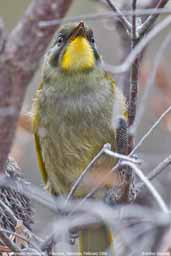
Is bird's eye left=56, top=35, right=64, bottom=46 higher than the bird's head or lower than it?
higher

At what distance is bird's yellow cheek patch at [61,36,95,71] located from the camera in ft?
11.6

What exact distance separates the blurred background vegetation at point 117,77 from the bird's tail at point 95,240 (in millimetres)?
308

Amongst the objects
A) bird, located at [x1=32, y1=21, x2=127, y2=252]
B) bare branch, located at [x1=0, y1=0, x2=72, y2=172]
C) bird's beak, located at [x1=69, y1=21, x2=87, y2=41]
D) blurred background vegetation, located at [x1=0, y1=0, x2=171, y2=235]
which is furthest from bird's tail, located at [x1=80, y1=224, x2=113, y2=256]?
bare branch, located at [x1=0, y1=0, x2=72, y2=172]

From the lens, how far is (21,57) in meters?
1.92

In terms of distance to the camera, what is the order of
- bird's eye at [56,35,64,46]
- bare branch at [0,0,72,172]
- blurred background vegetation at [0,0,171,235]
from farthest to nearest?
blurred background vegetation at [0,0,171,235] < bird's eye at [56,35,64,46] < bare branch at [0,0,72,172]

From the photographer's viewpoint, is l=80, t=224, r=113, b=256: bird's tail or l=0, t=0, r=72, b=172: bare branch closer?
l=0, t=0, r=72, b=172: bare branch

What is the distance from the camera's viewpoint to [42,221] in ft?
13.0

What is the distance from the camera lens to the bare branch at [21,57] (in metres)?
1.92

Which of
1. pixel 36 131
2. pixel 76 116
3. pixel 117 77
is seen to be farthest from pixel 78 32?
pixel 117 77

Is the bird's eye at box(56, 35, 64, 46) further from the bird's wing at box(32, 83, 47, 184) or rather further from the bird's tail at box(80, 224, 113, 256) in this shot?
the bird's tail at box(80, 224, 113, 256)

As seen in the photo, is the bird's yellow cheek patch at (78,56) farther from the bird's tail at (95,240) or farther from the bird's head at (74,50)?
the bird's tail at (95,240)

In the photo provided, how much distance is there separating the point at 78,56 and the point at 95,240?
96cm

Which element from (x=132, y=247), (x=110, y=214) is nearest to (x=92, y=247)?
(x=132, y=247)

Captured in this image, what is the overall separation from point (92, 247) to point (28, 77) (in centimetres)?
178
